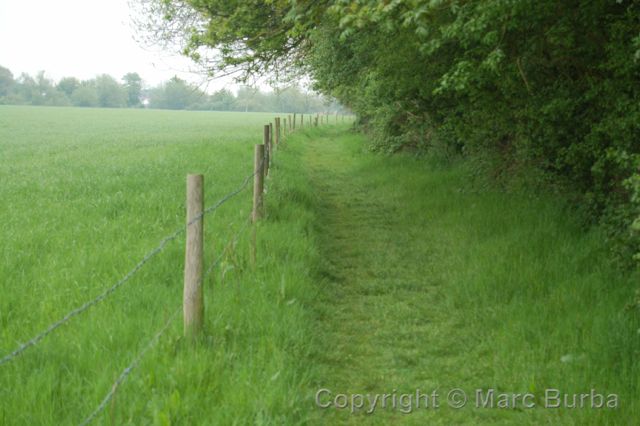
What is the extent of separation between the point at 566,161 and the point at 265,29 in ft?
22.5

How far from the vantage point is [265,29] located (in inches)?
491

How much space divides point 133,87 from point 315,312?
17796 cm

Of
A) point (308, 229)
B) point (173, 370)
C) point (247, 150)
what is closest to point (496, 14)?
point (173, 370)

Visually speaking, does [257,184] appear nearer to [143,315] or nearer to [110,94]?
[143,315]

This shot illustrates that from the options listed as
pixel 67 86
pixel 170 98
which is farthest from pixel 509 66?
pixel 67 86

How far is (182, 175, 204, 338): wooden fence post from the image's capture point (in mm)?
5125

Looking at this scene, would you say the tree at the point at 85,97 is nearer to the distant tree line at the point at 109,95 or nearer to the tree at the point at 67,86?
the distant tree line at the point at 109,95

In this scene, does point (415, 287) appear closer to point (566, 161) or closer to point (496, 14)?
point (566, 161)

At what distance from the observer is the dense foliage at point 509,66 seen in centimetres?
611

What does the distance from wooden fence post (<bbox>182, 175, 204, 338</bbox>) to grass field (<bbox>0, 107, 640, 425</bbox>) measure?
188 mm

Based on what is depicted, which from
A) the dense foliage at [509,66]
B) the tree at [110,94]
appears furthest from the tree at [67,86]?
the dense foliage at [509,66]

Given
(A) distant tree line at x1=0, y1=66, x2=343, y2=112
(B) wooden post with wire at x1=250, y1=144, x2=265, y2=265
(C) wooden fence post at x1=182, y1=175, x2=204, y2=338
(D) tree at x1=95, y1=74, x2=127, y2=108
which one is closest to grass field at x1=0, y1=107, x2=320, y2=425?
(C) wooden fence post at x1=182, y1=175, x2=204, y2=338

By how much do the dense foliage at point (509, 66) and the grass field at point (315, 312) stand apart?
912mm

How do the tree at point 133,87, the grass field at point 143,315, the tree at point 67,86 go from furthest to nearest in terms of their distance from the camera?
the tree at point 133,87
the tree at point 67,86
the grass field at point 143,315
